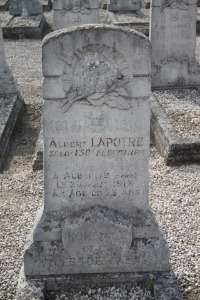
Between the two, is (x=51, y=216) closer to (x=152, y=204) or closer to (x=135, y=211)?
(x=135, y=211)

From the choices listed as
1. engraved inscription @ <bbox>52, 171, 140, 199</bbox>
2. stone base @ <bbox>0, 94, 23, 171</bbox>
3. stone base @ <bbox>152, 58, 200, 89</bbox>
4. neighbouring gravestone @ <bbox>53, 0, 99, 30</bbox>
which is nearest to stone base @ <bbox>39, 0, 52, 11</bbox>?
neighbouring gravestone @ <bbox>53, 0, 99, 30</bbox>

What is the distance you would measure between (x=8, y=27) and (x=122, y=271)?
43.2 feet

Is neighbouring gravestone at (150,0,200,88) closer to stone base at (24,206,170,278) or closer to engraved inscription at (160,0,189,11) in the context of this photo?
engraved inscription at (160,0,189,11)

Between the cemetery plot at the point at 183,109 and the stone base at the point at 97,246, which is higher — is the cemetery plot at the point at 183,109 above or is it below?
below

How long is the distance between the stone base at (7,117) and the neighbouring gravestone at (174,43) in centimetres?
299

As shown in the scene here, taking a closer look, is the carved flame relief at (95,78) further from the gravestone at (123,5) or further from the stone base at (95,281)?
the gravestone at (123,5)

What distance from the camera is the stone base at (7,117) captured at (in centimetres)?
865

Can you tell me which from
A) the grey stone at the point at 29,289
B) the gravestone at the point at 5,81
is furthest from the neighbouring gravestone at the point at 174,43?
the grey stone at the point at 29,289

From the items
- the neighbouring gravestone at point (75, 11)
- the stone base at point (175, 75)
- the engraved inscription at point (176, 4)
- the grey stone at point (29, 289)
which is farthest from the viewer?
the neighbouring gravestone at point (75, 11)

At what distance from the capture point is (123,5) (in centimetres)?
1906

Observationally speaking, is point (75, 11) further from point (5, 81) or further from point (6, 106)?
point (6, 106)

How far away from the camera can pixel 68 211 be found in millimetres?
5289

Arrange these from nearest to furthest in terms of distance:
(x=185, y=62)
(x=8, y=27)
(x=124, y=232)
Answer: (x=124, y=232) → (x=185, y=62) → (x=8, y=27)

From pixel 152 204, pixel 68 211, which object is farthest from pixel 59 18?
pixel 68 211
